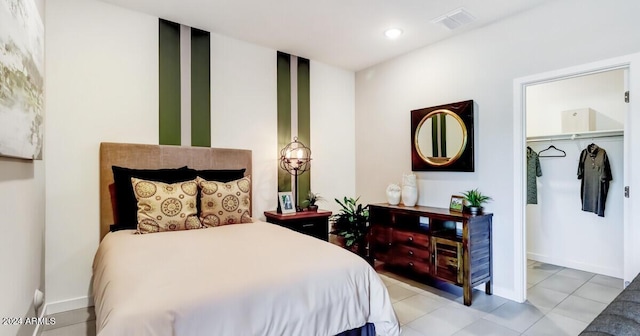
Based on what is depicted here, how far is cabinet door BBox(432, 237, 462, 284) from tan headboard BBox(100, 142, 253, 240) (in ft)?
7.00

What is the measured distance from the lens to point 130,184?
2.62 meters

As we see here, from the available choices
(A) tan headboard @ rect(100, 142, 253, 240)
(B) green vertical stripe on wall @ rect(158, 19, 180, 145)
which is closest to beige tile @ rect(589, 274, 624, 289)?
(A) tan headboard @ rect(100, 142, 253, 240)

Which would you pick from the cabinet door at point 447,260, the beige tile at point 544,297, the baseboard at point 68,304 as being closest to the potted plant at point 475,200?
the cabinet door at point 447,260

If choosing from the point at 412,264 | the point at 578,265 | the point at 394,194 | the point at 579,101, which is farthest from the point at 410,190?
the point at 579,101

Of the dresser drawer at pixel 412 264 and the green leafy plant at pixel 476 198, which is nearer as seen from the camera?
the green leafy plant at pixel 476 198

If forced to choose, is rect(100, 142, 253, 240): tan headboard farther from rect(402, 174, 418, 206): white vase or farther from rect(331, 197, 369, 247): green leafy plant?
rect(402, 174, 418, 206): white vase

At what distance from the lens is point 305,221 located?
11.7 ft

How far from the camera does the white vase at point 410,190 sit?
3594 millimetres

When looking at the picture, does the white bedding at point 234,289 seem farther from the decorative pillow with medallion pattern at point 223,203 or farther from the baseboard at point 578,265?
the baseboard at point 578,265

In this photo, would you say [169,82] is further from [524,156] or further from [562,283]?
[562,283]

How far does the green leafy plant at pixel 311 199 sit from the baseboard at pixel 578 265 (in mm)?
2873

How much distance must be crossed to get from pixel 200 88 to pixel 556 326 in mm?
3745

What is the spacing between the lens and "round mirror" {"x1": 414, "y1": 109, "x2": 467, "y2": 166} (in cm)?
334

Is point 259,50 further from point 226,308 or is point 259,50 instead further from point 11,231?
point 226,308
